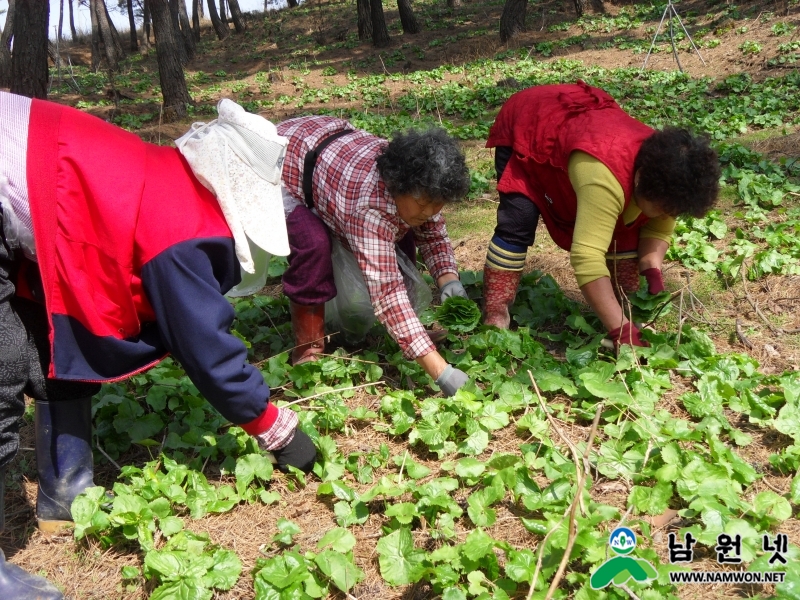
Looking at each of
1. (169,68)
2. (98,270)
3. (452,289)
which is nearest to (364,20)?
(169,68)

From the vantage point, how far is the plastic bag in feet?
10.3

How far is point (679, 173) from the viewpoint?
251 cm

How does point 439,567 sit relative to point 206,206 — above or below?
below

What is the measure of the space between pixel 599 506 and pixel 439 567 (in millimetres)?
514

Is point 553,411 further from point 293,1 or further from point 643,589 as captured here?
point 293,1

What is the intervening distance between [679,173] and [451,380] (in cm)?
111

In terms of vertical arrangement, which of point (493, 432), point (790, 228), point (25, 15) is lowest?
point (493, 432)

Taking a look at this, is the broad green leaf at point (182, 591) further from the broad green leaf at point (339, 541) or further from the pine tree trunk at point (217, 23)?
the pine tree trunk at point (217, 23)

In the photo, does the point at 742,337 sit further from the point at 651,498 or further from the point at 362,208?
the point at 362,208

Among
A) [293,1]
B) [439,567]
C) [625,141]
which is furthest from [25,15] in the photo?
[293,1]

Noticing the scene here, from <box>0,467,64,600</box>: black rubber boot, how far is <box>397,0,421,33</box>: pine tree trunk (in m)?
17.1

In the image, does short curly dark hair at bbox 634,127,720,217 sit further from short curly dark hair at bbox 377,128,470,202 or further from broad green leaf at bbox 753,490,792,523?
broad green leaf at bbox 753,490,792,523

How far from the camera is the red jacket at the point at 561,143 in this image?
2701 mm

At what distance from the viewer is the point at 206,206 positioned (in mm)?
1973
